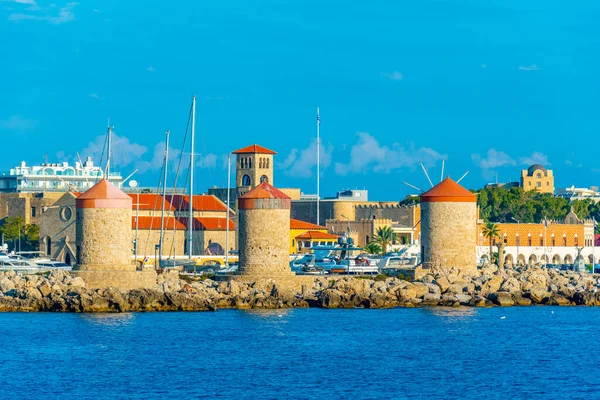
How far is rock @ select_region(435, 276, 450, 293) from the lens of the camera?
50.2 m

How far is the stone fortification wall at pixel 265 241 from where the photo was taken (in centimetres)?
4866

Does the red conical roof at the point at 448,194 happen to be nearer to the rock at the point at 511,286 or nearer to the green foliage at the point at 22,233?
the rock at the point at 511,286

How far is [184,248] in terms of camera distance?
73.2 m

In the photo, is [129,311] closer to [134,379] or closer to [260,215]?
[260,215]

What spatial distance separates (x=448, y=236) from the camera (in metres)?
53.8

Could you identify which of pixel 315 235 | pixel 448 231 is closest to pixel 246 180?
pixel 315 235

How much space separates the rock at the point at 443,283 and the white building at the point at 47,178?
171ft

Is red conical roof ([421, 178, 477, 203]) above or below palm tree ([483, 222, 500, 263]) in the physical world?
above

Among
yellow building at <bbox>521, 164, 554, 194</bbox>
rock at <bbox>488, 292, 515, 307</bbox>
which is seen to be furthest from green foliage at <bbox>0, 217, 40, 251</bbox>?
yellow building at <bbox>521, 164, 554, 194</bbox>

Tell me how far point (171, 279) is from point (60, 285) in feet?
16.7

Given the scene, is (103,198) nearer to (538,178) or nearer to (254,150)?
(254,150)

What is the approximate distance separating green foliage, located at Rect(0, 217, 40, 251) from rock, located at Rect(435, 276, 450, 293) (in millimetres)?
32912

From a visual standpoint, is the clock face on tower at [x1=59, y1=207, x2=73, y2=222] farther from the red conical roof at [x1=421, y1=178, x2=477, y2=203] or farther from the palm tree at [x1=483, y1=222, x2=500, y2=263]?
the palm tree at [x1=483, y1=222, x2=500, y2=263]

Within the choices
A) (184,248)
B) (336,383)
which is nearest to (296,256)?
(184,248)
